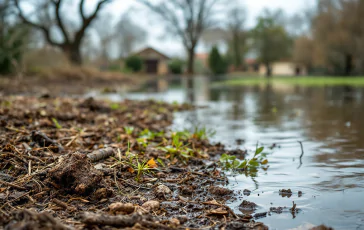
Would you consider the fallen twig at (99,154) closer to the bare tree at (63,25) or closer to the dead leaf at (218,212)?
the dead leaf at (218,212)

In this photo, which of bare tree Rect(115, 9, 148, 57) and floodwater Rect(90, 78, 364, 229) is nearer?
floodwater Rect(90, 78, 364, 229)

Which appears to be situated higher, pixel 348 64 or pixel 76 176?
pixel 348 64

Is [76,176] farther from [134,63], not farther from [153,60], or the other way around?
[153,60]

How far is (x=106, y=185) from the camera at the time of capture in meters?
2.47

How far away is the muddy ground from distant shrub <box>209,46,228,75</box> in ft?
171

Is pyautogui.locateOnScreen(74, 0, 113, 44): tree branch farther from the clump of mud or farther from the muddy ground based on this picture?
the clump of mud

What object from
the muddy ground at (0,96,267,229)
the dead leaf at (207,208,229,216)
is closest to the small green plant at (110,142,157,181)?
the muddy ground at (0,96,267,229)

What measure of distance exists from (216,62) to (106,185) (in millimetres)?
54187

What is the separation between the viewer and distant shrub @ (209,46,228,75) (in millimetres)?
54825

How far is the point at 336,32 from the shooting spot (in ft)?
112

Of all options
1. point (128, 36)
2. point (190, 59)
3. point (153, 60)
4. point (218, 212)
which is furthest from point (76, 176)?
point (128, 36)

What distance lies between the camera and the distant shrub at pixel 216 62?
180 ft

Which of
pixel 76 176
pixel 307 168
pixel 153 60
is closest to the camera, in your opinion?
pixel 76 176

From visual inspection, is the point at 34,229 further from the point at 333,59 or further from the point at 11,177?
the point at 333,59
